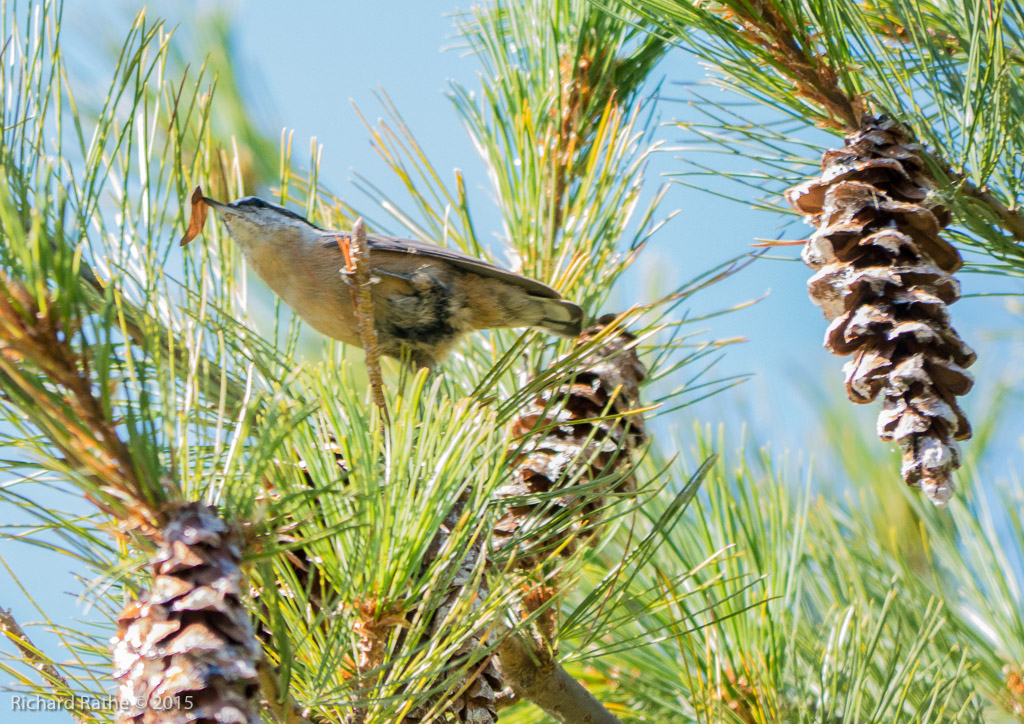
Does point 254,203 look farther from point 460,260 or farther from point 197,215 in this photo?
point 197,215

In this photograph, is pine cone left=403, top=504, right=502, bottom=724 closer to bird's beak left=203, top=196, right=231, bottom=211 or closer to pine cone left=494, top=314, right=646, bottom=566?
pine cone left=494, top=314, right=646, bottom=566

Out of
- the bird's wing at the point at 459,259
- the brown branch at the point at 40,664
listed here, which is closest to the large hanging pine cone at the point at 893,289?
the bird's wing at the point at 459,259

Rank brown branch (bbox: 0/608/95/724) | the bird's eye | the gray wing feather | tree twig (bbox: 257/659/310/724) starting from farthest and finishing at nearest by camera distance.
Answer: the bird's eye
the gray wing feather
brown branch (bbox: 0/608/95/724)
tree twig (bbox: 257/659/310/724)

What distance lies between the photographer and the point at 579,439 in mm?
1670

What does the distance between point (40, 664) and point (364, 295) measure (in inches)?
24.4

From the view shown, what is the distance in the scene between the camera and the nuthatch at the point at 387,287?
7.67ft

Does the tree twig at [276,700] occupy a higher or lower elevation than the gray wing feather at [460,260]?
lower

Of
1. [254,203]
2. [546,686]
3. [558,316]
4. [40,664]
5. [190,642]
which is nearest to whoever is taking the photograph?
[190,642]

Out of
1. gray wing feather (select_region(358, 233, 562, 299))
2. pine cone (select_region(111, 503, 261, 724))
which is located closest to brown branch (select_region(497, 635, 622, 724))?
pine cone (select_region(111, 503, 261, 724))

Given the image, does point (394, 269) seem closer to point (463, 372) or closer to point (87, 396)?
point (463, 372)

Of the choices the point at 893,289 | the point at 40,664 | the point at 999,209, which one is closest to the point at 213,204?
the point at 40,664

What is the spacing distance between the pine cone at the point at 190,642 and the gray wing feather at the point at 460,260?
1050 mm

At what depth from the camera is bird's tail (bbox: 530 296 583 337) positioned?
2.01 metres

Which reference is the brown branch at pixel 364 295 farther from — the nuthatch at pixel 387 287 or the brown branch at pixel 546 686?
the nuthatch at pixel 387 287
